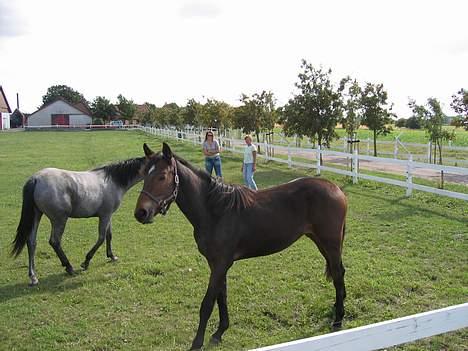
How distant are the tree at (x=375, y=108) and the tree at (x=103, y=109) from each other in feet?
220

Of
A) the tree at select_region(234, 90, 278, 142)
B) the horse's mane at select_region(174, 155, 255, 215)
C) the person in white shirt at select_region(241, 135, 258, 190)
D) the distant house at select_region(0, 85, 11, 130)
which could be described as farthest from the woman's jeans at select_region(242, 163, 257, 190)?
the distant house at select_region(0, 85, 11, 130)

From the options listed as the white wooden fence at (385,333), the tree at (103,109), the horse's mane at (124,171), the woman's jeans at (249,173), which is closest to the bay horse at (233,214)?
the white wooden fence at (385,333)

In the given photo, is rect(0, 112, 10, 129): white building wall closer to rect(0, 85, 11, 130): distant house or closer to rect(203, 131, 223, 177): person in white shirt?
rect(0, 85, 11, 130): distant house

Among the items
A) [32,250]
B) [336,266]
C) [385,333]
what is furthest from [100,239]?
[385,333]

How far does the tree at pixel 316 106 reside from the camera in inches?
658

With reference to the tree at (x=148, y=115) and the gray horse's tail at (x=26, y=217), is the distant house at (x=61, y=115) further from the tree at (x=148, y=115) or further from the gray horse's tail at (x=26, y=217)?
the gray horse's tail at (x=26, y=217)

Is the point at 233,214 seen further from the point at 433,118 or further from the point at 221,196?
the point at 433,118

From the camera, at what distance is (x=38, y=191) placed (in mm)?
5746

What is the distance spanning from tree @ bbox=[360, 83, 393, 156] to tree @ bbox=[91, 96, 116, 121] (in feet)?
220

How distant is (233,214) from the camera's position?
3.79m

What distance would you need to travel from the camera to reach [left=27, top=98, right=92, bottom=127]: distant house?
265 feet

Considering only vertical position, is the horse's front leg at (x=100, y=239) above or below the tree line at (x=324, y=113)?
below

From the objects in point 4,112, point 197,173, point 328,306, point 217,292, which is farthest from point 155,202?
point 4,112

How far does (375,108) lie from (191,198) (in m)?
20.0
